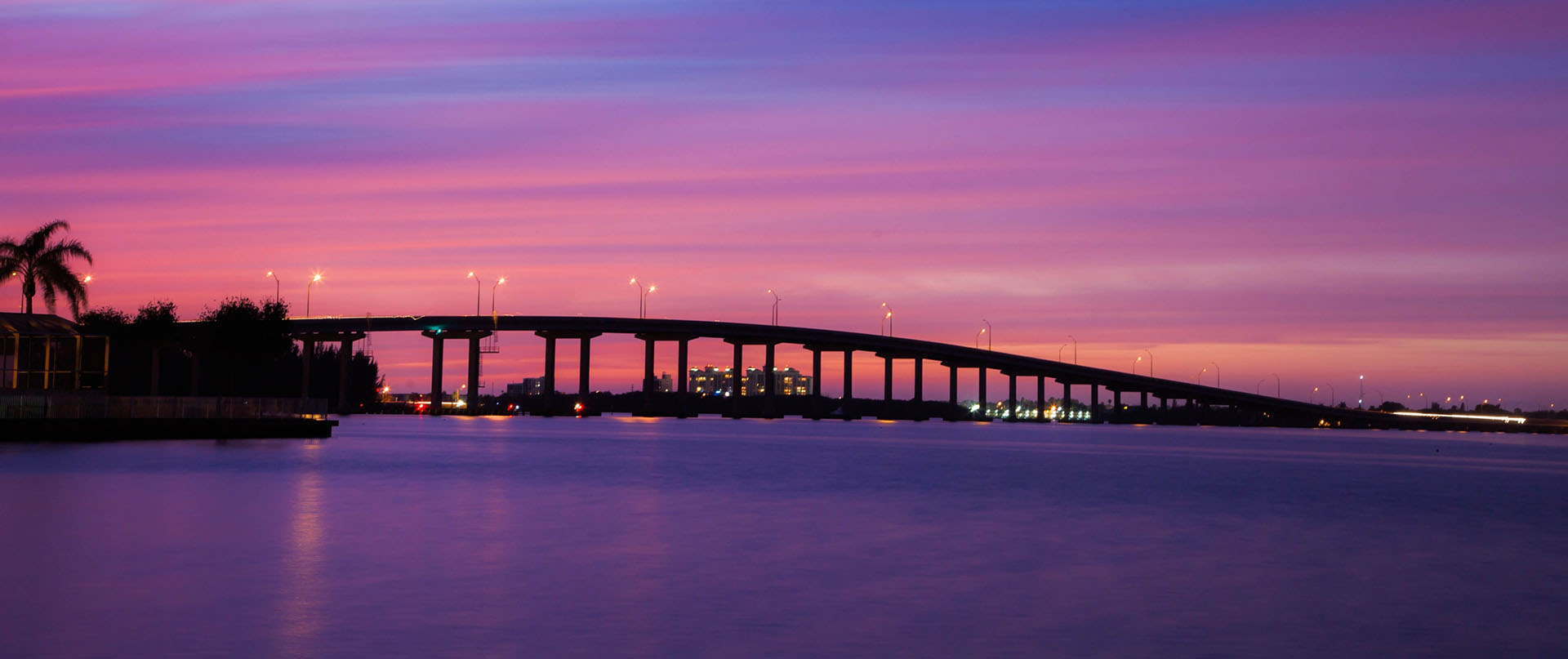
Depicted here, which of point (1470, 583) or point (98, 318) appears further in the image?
point (98, 318)

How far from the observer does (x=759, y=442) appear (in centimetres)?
9525

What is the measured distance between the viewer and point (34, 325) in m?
57.2

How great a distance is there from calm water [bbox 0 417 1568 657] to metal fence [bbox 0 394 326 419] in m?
4.98

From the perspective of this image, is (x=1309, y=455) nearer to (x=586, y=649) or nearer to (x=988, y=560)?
(x=988, y=560)

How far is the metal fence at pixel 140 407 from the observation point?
51.9 metres

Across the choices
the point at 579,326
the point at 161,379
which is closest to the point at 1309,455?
the point at 579,326

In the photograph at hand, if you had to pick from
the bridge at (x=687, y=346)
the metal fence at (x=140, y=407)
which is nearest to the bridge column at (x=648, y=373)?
the bridge at (x=687, y=346)

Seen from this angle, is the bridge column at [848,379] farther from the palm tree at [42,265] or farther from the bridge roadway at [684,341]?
the palm tree at [42,265]

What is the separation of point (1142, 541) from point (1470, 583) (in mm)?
6422

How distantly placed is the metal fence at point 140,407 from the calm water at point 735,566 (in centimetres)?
498

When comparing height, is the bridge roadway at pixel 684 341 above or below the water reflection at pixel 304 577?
above

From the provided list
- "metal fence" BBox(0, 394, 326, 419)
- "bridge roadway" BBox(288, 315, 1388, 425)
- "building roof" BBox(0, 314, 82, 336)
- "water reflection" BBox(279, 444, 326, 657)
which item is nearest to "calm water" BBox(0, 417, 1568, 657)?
"water reflection" BBox(279, 444, 326, 657)

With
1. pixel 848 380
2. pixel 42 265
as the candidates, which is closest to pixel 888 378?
pixel 848 380

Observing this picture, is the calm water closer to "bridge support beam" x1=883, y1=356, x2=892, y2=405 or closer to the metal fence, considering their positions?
the metal fence
